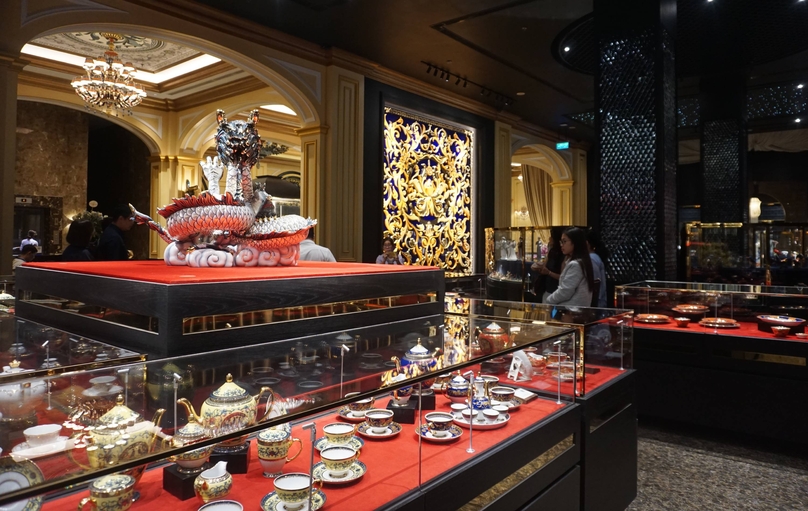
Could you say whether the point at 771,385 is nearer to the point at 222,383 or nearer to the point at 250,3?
the point at 222,383

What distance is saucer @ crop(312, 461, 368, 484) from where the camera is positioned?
1.23 m

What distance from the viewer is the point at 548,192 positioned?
15.9 meters

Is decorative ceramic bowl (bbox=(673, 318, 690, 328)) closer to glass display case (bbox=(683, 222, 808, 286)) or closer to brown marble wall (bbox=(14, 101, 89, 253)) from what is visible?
glass display case (bbox=(683, 222, 808, 286))

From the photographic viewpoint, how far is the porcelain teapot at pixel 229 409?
118cm

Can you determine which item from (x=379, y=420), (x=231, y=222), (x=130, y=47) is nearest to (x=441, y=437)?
(x=379, y=420)

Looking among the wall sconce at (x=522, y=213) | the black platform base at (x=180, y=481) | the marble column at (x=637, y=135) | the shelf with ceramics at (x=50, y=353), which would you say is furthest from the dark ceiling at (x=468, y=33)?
the wall sconce at (x=522, y=213)

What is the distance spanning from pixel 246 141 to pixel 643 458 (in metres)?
2.97

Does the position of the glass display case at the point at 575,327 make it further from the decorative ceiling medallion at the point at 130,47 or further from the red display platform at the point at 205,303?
the decorative ceiling medallion at the point at 130,47


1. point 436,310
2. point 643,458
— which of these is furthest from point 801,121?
point 436,310

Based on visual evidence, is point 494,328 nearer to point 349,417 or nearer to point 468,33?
point 349,417

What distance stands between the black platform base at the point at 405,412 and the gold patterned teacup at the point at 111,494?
80 centimetres

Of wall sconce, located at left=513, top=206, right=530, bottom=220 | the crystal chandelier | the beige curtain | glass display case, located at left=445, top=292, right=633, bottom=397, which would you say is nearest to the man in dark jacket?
glass display case, located at left=445, top=292, right=633, bottom=397

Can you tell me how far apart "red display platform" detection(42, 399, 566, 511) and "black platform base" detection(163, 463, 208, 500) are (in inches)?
0.5

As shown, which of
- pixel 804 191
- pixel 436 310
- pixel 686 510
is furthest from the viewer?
pixel 804 191
